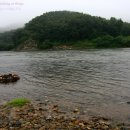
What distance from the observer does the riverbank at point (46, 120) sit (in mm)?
18438

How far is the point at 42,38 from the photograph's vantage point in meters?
173

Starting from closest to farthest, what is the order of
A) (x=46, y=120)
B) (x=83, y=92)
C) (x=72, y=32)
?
(x=46, y=120)
(x=83, y=92)
(x=72, y=32)

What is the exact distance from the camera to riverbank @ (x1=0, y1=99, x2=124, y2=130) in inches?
726

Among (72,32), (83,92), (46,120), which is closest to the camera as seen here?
(46,120)

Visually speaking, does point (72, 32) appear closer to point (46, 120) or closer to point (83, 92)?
point (83, 92)

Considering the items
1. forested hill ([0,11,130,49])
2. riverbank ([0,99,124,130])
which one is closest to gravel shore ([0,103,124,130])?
riverbank ([0,99,124,130])

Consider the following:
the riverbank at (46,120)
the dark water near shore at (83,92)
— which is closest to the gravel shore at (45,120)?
the riverbank at (46,120)

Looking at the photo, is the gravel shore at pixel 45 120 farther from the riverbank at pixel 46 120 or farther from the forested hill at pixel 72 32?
the forested hill at pixel 72 32

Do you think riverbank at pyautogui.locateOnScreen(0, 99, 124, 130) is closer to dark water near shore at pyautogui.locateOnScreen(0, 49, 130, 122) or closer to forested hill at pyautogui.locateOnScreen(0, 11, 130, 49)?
dark water near shore at pyautogui.locateOnScreen(0, 49, 130, 122)

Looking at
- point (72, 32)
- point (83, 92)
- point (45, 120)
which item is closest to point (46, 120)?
point (45, 120)

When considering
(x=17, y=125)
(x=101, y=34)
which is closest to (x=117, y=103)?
(x=17, y=125)

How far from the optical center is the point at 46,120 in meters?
20.0

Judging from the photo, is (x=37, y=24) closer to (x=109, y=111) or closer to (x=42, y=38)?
(x=42, y=38)

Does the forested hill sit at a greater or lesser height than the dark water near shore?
greater
